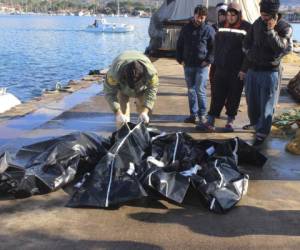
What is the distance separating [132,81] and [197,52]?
231 cm

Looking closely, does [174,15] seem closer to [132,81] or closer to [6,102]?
[6,102]

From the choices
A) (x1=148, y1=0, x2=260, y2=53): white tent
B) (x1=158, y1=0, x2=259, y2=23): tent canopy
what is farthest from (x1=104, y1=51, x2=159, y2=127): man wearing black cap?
(x1=158, y1=0, x2=259, y2=23): tent canopy

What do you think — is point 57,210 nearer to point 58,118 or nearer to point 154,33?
point 58,118

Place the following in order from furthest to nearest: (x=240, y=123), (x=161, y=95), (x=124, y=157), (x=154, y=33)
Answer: (x=154, y=33)
(x=161, y=95)
(x=240, y=123)
(x=124, y=157)

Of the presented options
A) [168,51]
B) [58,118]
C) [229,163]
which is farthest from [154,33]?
[229,163]

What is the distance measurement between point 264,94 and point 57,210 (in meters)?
3.41

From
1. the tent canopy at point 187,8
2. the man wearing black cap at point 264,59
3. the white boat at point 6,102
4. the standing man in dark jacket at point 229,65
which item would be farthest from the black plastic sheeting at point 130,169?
the tent canopy at point 187,8

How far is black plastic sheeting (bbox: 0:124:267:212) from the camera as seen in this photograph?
15.7ft

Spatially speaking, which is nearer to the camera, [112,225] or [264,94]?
[112,225]

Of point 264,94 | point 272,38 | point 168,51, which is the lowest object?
point 168,51

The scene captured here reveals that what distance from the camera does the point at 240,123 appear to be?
8.44 metres

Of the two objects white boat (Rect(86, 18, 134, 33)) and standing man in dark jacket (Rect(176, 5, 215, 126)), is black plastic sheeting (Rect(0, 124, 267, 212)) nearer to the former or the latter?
standing man in dark jacket (Rect(176, 5, 215, 126))

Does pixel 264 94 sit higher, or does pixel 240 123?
pixel 264 94

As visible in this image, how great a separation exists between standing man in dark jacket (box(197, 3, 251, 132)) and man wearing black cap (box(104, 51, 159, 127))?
1.66m
